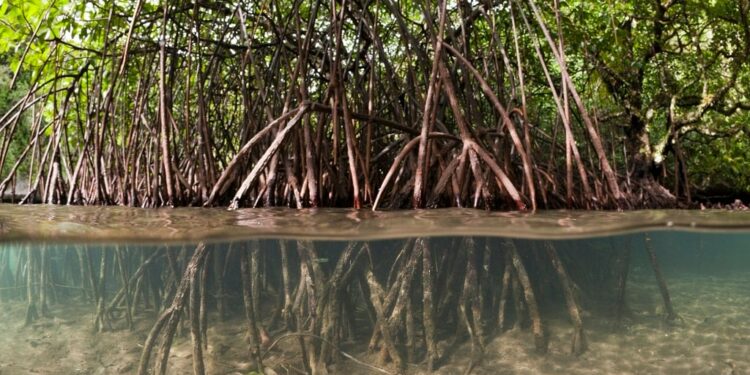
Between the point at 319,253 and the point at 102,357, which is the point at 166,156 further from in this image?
the point at 102,357

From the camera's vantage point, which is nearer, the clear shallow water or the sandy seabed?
the clear shallow water

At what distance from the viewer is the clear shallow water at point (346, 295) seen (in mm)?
4320

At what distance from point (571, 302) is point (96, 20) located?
4967 mm

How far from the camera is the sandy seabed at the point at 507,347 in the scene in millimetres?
4609

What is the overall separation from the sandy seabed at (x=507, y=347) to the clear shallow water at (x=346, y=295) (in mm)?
16

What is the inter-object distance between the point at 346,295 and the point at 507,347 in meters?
1.29

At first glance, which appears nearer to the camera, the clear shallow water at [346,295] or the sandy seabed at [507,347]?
the clear shallow water at [346,295]

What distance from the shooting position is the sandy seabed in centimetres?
461

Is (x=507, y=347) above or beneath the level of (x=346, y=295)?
beneath

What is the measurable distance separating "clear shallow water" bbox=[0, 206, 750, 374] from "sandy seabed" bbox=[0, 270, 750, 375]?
2 cm

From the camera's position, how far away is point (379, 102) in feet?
21.5

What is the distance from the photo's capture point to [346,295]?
15.6 ft

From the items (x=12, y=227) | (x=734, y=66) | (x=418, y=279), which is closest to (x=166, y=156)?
(x=12, y=227)

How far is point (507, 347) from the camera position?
4836 millimetres
